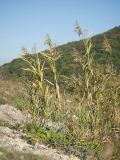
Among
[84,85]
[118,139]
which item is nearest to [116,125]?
[118,139]

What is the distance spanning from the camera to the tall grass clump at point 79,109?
26.3 feet

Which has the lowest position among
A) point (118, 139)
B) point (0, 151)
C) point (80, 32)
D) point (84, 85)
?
point (118, 139)

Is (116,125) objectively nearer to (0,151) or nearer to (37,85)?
(37,85)

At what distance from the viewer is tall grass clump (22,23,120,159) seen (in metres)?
8.01

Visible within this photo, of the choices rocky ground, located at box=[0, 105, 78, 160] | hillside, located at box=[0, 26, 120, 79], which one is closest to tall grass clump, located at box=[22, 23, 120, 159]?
rocky ground, located at box=[0, 105, 78, 160]

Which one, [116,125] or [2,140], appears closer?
[2,140]

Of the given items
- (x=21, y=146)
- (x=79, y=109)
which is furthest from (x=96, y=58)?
(x=21, y=146)

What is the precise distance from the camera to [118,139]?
27.9 ft

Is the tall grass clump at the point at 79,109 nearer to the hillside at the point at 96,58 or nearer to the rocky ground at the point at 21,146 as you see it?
the rocky ground at the point at 21,146

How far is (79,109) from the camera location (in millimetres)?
8281

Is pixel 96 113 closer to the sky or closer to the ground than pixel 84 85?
closer to the ground

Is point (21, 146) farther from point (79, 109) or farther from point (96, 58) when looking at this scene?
point (96, 58)

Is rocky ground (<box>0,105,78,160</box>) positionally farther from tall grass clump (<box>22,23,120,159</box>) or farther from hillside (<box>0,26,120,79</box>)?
hillside (<box>0,26,120,79</box>)

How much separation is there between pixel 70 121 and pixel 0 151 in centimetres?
212
